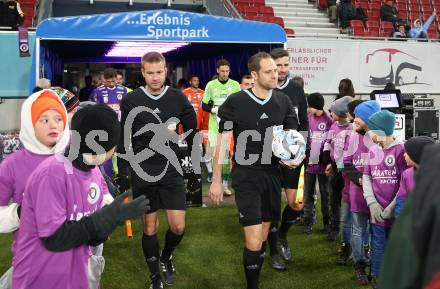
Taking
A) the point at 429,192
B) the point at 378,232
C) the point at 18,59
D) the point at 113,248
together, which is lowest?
the point at 113,248

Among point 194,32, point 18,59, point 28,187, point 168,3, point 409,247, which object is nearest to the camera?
point 409,247

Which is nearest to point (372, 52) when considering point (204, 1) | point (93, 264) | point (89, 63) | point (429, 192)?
point (204, 1)

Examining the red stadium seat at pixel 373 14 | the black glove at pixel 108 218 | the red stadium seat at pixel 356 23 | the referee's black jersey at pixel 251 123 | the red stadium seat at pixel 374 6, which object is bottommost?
the black glove at pixel 108 218

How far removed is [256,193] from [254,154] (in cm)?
33

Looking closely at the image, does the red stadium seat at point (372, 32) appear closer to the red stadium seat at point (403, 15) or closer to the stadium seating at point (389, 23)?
the stadium seating at point (389, 23)

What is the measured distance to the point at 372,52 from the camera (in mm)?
14203

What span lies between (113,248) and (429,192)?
5.55 meters

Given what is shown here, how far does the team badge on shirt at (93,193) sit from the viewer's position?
2.40m

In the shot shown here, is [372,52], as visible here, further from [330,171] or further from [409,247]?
[409,247]

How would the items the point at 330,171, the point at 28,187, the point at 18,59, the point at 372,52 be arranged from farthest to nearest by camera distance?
the point at 372,52
the point at 18,59
the point at 330,171
the point at 28,187

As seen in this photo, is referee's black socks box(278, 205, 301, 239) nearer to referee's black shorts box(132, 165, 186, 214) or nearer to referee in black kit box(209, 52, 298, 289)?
referee in black kit box(209, 52, 298, 289)

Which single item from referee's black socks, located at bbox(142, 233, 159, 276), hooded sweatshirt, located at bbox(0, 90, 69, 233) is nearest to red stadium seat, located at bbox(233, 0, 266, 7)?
referee's black socks, located at bbox(142, 233, 159, 276)

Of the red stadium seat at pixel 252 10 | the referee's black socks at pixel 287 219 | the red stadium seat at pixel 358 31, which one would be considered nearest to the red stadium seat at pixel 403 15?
the red stadium seat at pixel 358 31

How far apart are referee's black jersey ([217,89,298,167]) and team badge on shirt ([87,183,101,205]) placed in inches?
78.5
